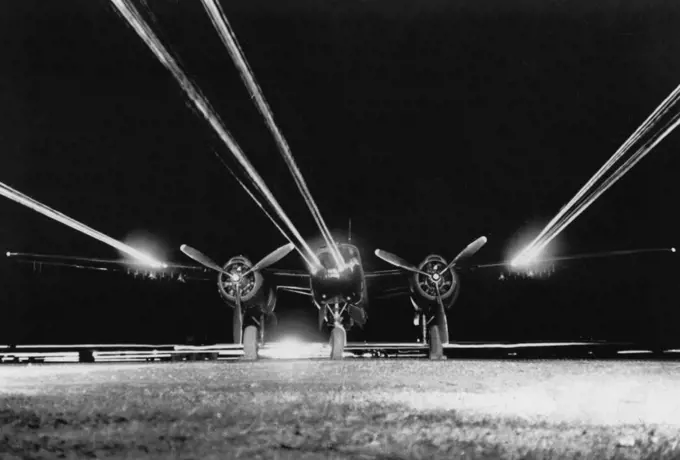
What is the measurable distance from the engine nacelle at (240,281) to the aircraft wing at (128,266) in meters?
3.20

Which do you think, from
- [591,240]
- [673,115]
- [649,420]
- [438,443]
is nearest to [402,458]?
[438,443]

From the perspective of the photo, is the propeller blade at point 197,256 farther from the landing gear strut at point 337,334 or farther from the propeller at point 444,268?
the propeller at point 444,268

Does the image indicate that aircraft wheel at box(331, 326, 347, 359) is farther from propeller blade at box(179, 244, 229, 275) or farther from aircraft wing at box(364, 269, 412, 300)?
aircraft wing at box(364, 269, 412, 300)

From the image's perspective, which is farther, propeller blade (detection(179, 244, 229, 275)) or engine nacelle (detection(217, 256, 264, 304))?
engine nacelle (detection(217, 256, 264, 304))

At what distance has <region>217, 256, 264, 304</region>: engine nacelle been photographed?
1203 inches

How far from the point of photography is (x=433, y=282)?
30.6m

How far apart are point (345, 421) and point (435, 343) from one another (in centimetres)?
2143

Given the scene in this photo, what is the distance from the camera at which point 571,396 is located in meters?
10.2

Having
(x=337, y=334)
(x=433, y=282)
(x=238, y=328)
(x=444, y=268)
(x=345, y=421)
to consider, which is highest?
(x=444, y=268)

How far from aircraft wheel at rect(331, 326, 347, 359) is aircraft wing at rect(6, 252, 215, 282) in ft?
33.5

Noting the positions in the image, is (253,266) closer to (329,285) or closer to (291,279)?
(291,279)

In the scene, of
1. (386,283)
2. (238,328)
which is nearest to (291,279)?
(386,283)

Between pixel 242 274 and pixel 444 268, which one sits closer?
pixel 242 274

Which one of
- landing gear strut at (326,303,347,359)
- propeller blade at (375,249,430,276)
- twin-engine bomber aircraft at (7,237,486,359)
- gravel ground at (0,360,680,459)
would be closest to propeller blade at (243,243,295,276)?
twin-engine bomber aircraft at (7,237,486,359)
